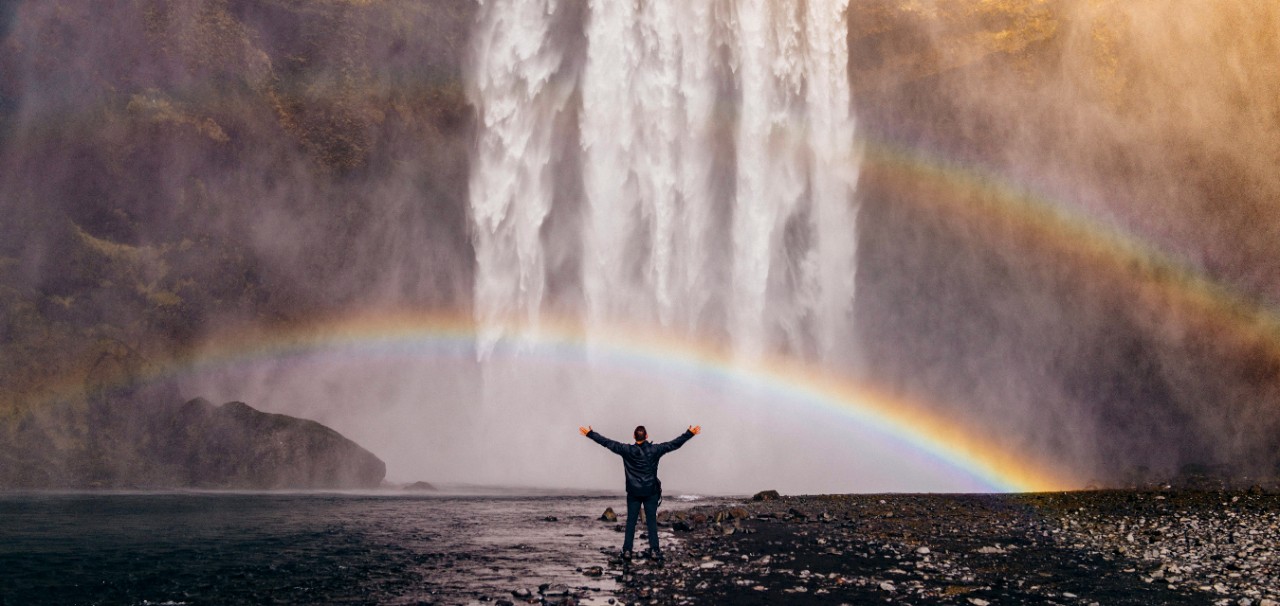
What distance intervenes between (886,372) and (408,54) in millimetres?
28175

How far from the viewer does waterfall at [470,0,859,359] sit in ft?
127

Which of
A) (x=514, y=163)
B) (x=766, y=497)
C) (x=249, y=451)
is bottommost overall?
(x=766, y=497)

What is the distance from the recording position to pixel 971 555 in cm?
1231

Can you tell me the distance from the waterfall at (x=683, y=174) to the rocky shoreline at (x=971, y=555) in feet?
65.7

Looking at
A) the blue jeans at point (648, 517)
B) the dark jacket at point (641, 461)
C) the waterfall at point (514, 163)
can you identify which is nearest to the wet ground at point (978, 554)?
the blue jeans at point (648, 517)

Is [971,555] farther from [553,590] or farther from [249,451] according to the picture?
[249,451]

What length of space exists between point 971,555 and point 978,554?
177mm

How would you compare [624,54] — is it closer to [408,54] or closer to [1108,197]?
[408,54]

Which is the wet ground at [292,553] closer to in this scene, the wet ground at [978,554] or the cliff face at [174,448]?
the wet ground at [978,554]

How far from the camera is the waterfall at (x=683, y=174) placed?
3884 centimetres

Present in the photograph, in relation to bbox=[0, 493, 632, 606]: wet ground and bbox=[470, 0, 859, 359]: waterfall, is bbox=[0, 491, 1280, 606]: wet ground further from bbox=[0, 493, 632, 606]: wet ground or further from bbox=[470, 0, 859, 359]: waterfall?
bbox=[470, 0, 859, 359]: waterfall

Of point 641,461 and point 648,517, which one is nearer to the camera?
point 641,461

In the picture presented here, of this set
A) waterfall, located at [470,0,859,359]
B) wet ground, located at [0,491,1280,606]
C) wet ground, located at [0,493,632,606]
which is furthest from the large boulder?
wet ground, located at [0,491,1280,606]

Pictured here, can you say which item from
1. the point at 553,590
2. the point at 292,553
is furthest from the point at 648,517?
the point at 292,553
